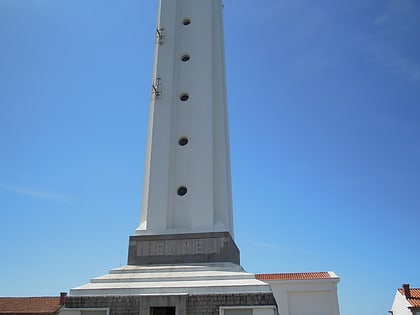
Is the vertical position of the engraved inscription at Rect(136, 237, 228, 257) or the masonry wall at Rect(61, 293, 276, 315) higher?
the engraved inscription at Rect(136, 237, 228, 257)

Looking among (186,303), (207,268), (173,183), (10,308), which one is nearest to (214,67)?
(173,183)

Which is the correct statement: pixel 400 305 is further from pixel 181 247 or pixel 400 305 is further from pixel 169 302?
pixel 169 302

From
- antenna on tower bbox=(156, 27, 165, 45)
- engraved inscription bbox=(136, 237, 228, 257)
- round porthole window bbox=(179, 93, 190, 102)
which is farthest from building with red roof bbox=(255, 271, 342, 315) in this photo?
antenna on tower bbox=(156, 27, 165, 45)

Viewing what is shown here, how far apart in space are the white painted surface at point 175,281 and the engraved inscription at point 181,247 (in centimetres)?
64

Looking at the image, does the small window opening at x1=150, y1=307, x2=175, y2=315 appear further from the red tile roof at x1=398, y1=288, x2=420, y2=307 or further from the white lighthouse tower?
the red tile roof at x1=398, y1=288, x2=420, y2=307

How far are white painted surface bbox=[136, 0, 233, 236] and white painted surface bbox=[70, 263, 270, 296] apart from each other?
179 cm

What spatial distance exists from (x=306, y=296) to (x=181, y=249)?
13.4 meters

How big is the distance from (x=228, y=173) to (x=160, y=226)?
4511 millimetres

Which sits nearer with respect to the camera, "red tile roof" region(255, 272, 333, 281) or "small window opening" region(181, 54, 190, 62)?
"small window opening" region(181, 54, 190, 62)

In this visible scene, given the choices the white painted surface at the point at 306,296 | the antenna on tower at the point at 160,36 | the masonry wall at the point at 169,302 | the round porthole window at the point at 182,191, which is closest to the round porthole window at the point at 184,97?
the antenna on tower at the point at 160,36

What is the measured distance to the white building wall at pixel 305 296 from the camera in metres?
24.3

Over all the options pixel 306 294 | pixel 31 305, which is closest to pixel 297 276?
pixel 306 294

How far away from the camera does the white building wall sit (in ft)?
79.9

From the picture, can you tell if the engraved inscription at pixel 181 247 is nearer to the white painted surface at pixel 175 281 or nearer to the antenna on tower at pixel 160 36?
the white painted surface at pixel 175 281
